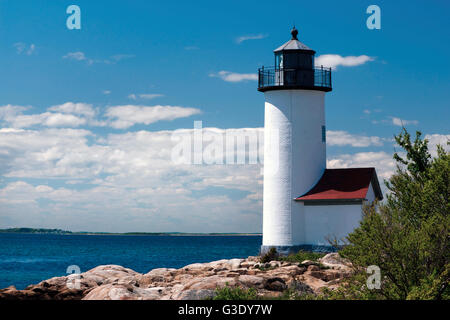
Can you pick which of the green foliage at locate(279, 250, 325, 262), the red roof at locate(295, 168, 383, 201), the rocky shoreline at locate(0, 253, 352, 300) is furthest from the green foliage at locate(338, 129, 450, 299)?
the red roof at locate(295, 168, 383, 201)

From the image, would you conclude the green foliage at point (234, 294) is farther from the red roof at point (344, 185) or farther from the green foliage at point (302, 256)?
the red roof at point (344, 185)

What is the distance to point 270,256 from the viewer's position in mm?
28672

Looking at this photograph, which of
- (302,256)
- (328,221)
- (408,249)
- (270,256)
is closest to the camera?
(408,249)

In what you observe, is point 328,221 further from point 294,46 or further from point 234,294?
point 234,294

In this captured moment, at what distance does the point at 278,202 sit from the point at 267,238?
1895mm

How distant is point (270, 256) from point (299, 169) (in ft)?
15.0

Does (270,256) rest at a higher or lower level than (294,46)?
lower

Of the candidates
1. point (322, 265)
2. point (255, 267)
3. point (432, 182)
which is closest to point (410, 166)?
point (432, 182)

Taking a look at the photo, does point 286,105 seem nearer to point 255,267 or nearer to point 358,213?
point 358,213

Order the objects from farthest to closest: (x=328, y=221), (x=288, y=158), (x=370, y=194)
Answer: (x=370, y=194) → (x=288, y=158) → (x=328, y=221)

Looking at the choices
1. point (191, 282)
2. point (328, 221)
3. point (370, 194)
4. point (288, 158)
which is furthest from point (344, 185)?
point (191, 282)

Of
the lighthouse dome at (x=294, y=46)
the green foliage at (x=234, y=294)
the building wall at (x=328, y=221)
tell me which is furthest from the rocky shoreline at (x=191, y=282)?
the lighthouse dome at (x=294, y=46)

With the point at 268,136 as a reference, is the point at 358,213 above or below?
below
